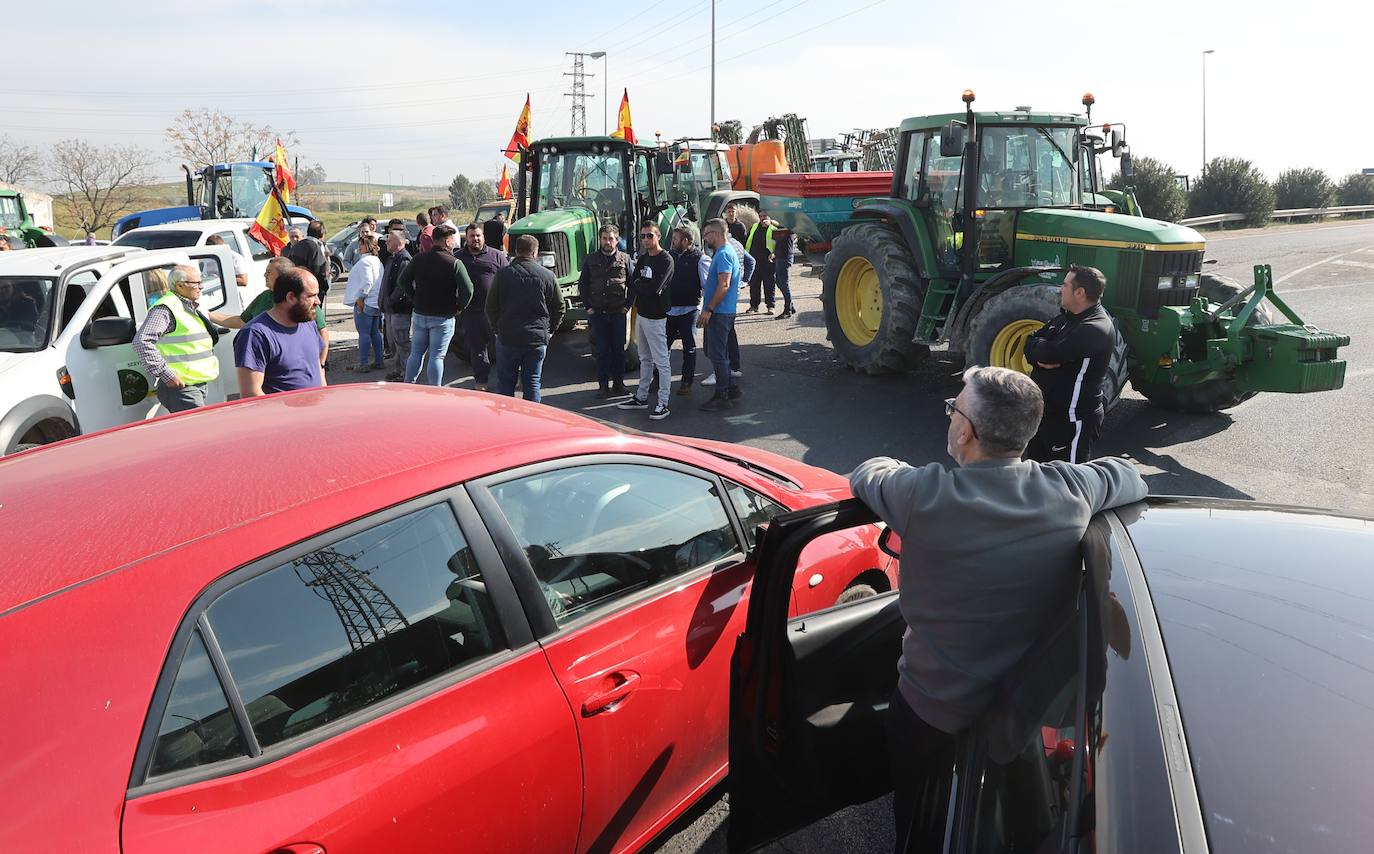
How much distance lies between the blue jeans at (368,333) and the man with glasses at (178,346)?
4823mm

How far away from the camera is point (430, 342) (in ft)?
28.4

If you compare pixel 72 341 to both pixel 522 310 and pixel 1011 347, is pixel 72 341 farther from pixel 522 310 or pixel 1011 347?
pixel 1011 347

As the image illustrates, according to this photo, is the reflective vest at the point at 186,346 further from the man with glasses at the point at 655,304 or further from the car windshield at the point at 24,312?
the man with glasses at the point at 655,304

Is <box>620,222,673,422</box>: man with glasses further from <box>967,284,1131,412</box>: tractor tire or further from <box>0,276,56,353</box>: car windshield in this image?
<box>0,276,56,353</box>: car windshield

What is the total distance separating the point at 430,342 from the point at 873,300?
4794 mm

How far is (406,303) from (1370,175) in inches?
1776

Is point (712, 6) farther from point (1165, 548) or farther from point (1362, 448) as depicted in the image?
point (1165, 548)

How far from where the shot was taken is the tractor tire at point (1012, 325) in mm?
7379

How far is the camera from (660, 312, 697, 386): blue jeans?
910 cm

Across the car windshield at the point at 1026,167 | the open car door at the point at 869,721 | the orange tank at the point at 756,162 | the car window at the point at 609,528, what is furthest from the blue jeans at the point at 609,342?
the orange tank at the point at 756,162

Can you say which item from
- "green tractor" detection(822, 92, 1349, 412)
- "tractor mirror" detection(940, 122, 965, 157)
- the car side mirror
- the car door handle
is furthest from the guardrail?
the car door handle

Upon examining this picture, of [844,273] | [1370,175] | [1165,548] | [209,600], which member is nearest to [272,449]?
[209,600]

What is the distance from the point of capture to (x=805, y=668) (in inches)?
107

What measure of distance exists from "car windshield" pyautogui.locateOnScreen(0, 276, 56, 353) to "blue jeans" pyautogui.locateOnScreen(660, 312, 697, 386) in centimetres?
499
